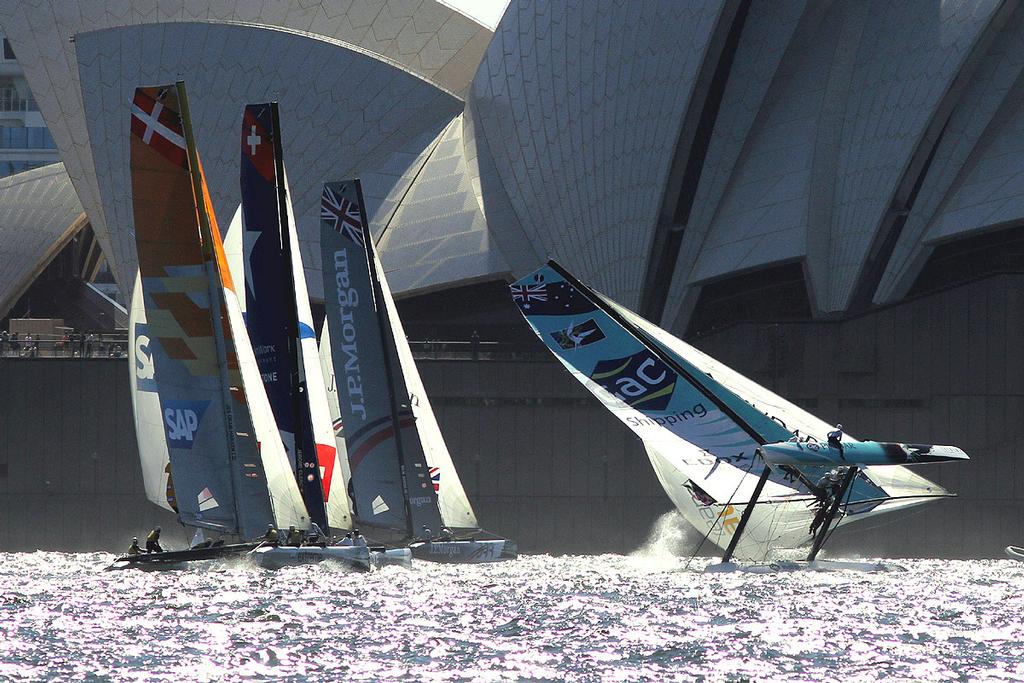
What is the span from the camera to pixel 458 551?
3288 centimetres

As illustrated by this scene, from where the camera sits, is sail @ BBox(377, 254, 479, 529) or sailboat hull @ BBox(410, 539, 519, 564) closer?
sailboat hull @ BBox(410, 539, 519, 564)

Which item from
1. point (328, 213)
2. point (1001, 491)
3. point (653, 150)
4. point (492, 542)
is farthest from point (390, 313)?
point (1001, 491)

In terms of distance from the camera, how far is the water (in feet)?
67.1

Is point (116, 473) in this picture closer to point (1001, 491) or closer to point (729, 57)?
point (729, 57)

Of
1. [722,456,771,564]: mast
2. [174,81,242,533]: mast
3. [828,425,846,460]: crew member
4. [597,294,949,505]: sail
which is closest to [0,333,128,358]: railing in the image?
[174,81,242,533]: mast

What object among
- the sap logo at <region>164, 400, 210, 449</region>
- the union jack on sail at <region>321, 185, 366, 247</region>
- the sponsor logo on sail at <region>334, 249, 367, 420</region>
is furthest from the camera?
the union jack on sail at <region>321, 185, 366, 247</region>

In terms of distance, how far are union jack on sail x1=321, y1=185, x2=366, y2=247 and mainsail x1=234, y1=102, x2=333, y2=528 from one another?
1.08m

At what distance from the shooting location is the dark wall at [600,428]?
41.7m

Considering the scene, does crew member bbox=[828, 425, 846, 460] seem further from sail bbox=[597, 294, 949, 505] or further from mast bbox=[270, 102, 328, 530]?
mast bbox=[270, 102, 328, 530]

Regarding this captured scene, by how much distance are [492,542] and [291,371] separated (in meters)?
4.86

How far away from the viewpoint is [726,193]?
1746 inches

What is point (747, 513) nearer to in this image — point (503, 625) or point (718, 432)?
point (718, 432)

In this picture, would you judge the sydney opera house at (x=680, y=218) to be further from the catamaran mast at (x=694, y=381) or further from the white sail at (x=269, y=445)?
the white sail at (x=269, y=445)

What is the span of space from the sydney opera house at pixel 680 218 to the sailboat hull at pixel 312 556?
13096 mm
